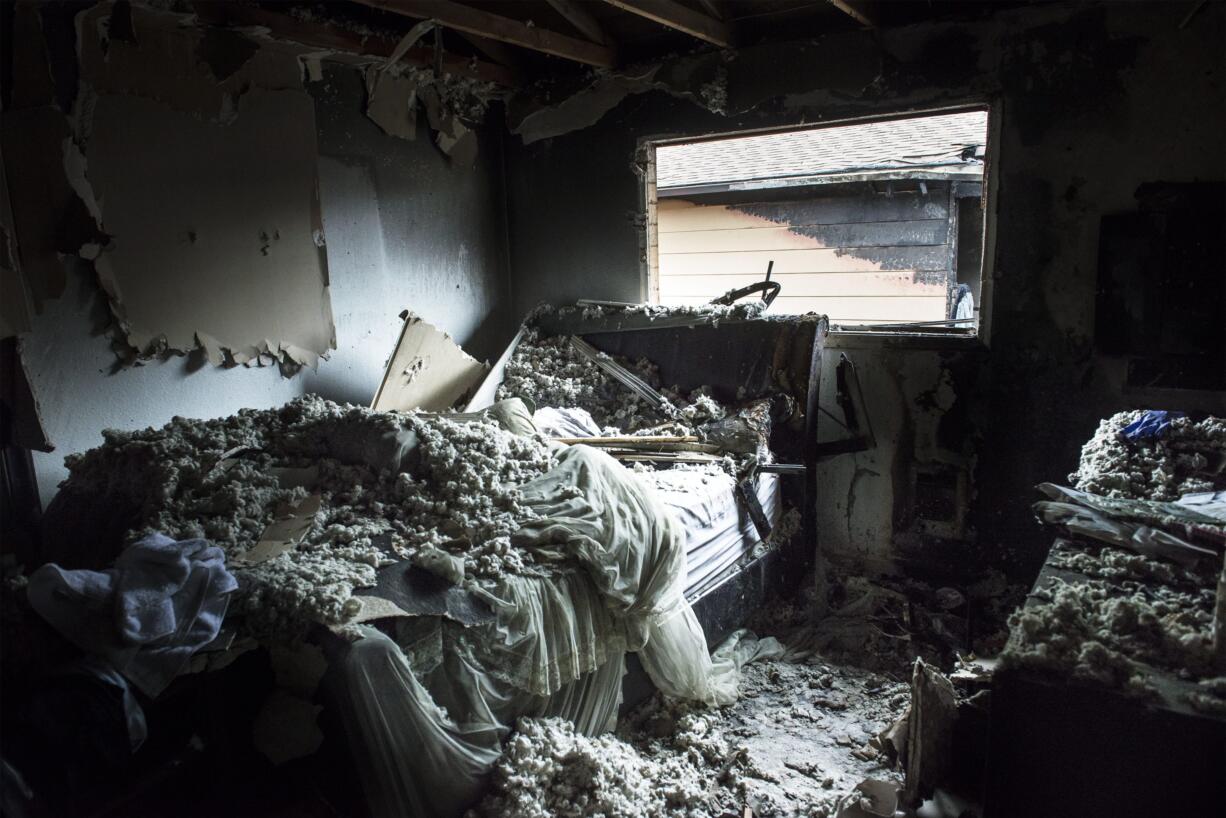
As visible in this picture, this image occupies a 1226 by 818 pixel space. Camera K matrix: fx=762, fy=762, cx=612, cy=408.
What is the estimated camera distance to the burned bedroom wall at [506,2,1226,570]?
9.14 feet

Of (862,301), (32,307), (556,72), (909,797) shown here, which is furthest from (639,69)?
(909,797)

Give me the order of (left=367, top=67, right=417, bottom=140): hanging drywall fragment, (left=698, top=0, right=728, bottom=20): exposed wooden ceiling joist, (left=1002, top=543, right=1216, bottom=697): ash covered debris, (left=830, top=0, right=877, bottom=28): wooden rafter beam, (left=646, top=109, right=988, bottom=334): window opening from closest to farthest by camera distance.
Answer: (left=1002, top=543, right=1216, bottom=697): ash covered debris
(left=830, top=0, right=877, bottom=28): wooden rafter beam
(left=698, top=0, right=728, bottom=20): exposed wooden ceiling joist
(left=367, top=67, right=417, bottom=140): hanging drywall fragment
(left=646, top=109, right=988, bottom=334): window opening

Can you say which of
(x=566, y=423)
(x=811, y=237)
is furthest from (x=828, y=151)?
(x=566, y=423)

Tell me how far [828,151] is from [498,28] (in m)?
1.84

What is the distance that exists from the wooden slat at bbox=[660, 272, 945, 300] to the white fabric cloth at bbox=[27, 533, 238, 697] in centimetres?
300

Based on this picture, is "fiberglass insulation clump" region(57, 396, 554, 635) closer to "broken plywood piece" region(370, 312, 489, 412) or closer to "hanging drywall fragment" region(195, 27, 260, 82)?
"broken plywood piece" region(370, 312, 489, 412)

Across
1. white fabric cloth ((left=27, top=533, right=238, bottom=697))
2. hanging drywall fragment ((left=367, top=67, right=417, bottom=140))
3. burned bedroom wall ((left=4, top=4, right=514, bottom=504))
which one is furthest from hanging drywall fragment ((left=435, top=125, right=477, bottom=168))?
white fabric cloth ((left=27, top=533, right=238, bottom=697))

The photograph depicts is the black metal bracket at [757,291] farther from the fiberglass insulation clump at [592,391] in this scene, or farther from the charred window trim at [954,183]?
the fiberglass insulation clump at [592,391]

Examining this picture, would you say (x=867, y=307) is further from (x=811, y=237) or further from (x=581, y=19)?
(x=581, y=19)

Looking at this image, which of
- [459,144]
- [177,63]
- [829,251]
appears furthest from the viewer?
[829,251]

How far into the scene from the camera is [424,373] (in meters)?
3.69

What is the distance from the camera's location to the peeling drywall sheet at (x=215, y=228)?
2779mm

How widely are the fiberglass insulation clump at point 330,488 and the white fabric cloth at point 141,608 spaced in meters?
0.09

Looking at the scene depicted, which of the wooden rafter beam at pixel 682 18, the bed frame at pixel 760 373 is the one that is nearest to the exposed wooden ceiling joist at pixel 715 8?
the wooden rafter beam at pixel 682 18
